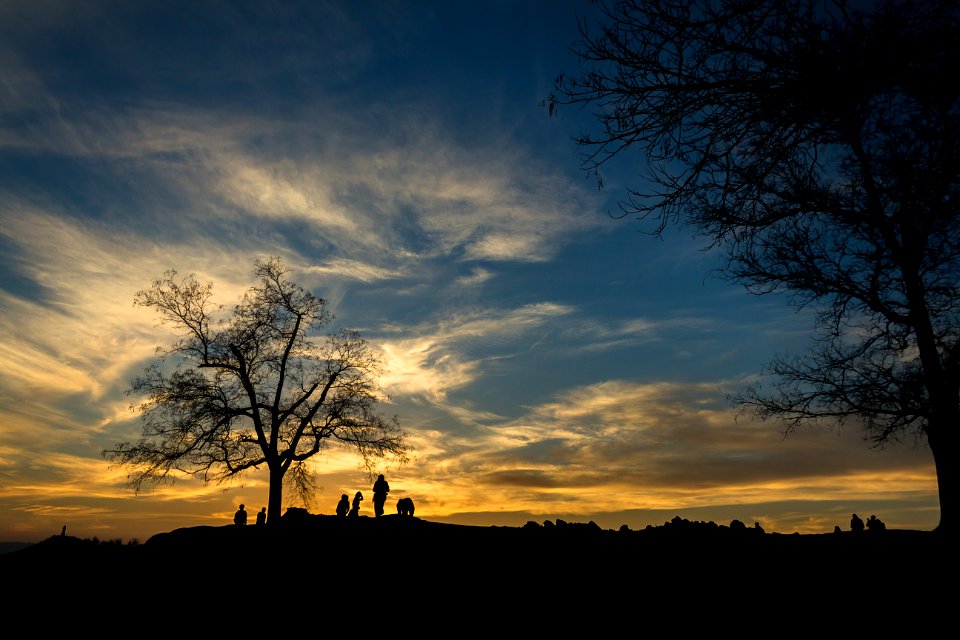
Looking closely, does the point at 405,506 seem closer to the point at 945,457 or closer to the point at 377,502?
the point at 377,502

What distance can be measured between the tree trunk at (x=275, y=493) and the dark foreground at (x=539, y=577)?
1226 cm

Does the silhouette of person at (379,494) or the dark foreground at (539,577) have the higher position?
the silhouette of person at (379,494)

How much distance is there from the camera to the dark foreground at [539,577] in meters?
7.18

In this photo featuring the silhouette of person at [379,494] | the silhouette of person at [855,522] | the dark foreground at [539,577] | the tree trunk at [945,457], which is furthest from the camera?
the silhouette of person at [379,494]

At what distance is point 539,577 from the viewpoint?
8414 millimetres

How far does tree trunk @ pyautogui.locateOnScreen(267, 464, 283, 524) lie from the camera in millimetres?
24281

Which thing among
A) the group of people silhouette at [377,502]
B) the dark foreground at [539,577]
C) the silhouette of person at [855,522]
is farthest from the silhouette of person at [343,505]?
the silhouette of person at [855,522]

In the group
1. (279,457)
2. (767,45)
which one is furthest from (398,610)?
(279,457)

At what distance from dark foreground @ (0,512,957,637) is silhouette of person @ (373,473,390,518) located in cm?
981

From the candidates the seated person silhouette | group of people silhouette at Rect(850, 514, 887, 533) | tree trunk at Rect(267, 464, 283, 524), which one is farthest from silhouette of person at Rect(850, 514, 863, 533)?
tree trunk at Rect(267, 464, 283, 524)

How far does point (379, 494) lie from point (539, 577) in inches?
573

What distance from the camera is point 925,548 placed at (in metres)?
10.1

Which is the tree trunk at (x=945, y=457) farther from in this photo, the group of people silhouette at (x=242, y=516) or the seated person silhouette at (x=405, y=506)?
the group of people silhouette at (x=242, y=516)

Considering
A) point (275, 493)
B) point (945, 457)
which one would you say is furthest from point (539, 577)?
point (275, 493)
